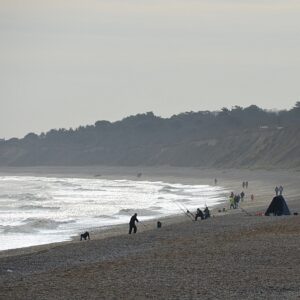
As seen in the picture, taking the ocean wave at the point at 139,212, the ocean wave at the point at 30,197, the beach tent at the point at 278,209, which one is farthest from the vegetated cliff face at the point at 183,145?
the beach tent at the point at 278,209

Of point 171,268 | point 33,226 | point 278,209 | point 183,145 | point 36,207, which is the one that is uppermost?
point 183,145

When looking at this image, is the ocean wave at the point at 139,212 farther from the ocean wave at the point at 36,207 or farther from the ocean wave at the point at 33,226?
the ocean wave at the point at 36,207

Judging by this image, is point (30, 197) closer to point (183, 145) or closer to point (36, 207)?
point (36, 207)

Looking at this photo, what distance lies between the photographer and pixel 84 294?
42.8 feet

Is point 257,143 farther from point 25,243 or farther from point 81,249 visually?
point 81,249

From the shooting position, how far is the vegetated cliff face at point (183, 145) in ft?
354

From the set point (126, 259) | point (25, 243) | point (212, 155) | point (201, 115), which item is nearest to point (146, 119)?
point (201, 115)

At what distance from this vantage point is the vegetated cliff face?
108031 millimetres

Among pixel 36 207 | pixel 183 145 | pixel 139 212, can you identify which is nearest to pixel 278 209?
pixel 139 212

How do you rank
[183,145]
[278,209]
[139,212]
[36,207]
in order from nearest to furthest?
[278,209], [139,212], [36,207], [183,145]

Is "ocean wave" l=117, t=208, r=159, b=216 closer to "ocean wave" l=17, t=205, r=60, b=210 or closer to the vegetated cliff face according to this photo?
"ocean wave" l=17, t=205, r=60, b=210

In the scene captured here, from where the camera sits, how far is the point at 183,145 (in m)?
137

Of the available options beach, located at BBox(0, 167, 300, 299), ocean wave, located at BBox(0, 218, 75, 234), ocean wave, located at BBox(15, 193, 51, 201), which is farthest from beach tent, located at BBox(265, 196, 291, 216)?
ocean wave, located at BBox(15, 193, 51, 201)

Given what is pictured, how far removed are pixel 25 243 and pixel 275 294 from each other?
17234 millimetres
